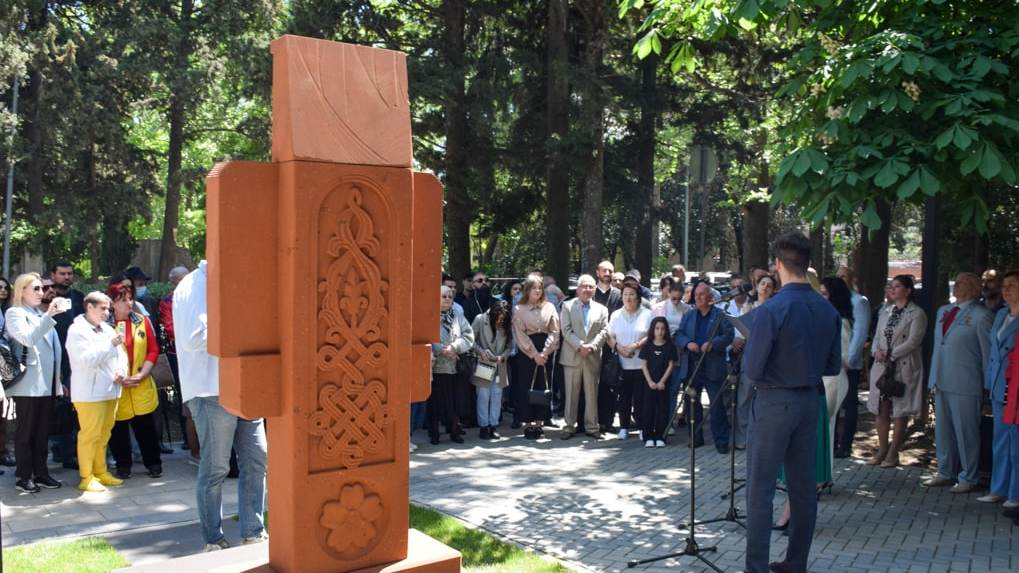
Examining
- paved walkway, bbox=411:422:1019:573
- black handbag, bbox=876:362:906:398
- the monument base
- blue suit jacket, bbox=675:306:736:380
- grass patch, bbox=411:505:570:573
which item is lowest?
paved walkway, bbox=411:422:1019:573

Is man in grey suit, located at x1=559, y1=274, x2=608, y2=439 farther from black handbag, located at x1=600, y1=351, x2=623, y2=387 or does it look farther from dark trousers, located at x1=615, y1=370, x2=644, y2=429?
dark trousers, located at x1=615, y1=370, x2=644, y2=429

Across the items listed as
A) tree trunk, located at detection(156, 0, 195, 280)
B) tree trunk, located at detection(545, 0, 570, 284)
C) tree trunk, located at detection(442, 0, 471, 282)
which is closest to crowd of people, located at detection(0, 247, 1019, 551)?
tree trunk, located at detection(545, 0, 570, 284)

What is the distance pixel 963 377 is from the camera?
851 cm

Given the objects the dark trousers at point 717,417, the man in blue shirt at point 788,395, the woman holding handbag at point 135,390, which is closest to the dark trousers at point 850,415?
the dark trousers at point 717,417

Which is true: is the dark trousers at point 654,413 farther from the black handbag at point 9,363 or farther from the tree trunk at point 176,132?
the tree trunk at point 176,132

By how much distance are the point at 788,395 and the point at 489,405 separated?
617 cm

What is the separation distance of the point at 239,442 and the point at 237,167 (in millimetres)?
3120

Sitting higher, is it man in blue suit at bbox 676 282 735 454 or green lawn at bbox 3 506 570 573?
man in blue suit at bbox 676 282 735 454

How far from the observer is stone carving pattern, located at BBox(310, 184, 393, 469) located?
344cm

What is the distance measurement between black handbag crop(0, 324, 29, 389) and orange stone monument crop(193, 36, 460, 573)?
580 centimetres

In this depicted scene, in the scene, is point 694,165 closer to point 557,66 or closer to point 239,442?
point 557,66

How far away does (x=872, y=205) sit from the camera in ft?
20.9

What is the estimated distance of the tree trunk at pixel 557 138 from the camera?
677 inches

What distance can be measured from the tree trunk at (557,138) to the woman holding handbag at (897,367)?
8.51m
